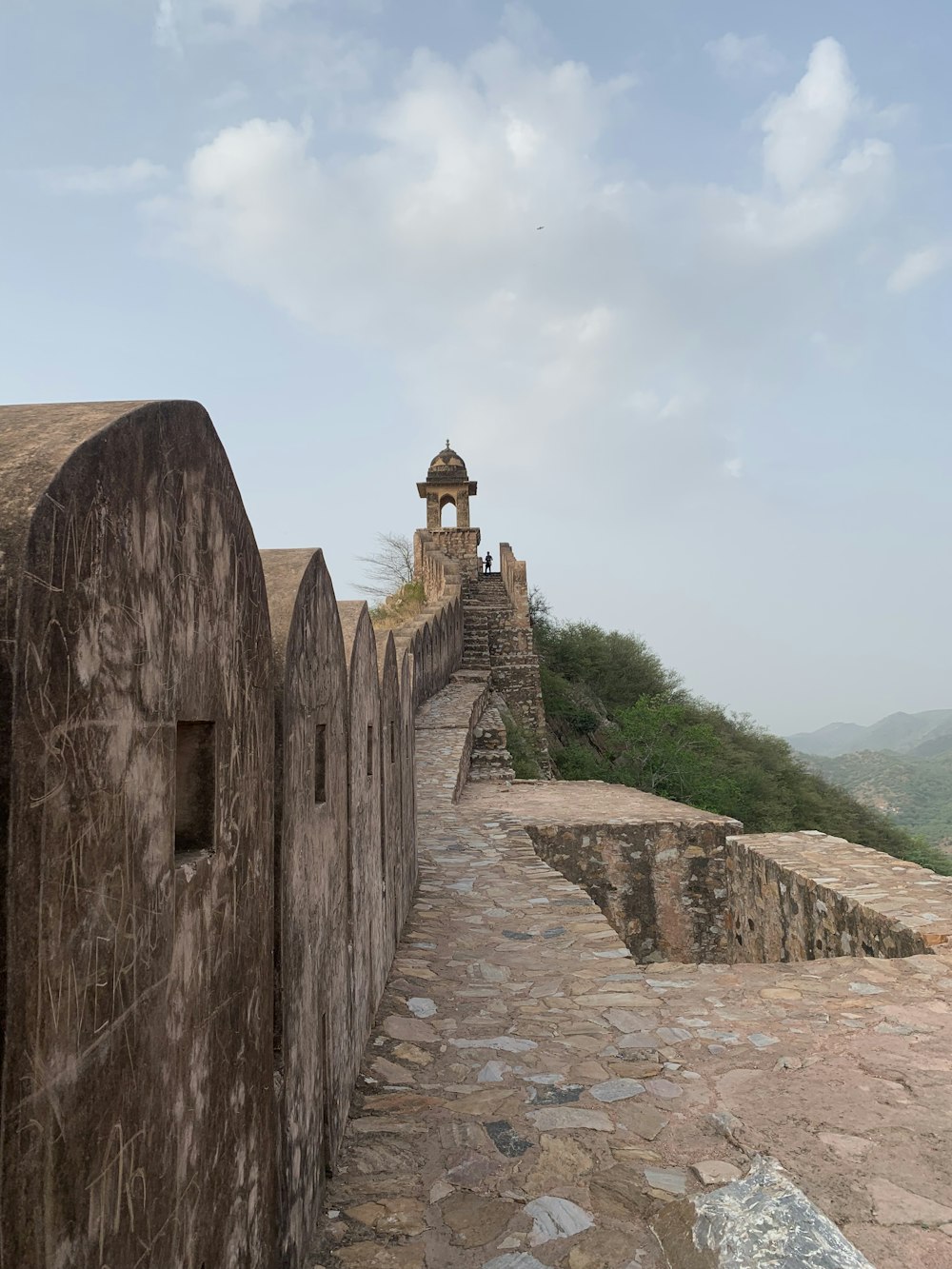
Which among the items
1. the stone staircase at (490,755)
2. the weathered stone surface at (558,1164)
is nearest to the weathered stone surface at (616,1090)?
the weathered stone surface at (558,1164)

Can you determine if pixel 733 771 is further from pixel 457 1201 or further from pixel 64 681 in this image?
pixel 64 681

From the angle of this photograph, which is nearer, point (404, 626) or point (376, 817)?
point (376, 817)

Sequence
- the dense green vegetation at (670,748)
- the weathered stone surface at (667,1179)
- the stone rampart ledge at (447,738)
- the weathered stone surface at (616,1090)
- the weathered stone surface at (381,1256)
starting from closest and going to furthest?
1. the weathered stone surface at (381,1256)
2. the weathered stone surface at (667,1179)
3. the weathered stone surface at (616,1090)
4. the stone rampart ledge at (447,738)
5. the dense green vegetation at (670,748)

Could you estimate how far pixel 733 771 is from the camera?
1989cm

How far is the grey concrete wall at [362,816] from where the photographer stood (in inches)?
118

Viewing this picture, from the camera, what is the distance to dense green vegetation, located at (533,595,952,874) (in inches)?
714

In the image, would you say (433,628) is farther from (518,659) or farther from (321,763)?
(321,763)

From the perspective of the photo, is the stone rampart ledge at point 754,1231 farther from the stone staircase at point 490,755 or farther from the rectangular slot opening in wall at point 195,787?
the stone staircase at point 490,755

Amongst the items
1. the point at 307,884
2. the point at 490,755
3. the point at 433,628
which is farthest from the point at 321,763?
the point at 433,628

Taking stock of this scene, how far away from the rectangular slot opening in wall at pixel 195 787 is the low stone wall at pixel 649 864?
22.5 ft

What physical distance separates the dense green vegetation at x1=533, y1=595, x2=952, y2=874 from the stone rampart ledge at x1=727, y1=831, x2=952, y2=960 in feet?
32.9

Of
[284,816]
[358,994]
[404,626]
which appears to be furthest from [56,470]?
[404,626]

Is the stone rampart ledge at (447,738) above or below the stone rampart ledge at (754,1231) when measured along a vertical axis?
above

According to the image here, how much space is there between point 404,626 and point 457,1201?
12.8 meters
